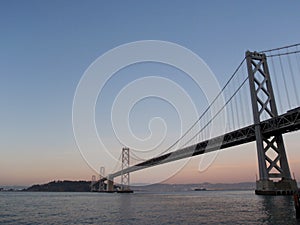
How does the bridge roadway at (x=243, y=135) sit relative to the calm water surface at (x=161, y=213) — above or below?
above

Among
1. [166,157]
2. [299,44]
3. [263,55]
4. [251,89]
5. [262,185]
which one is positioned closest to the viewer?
[262,185]

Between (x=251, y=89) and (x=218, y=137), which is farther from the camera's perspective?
(x=218, y=137)

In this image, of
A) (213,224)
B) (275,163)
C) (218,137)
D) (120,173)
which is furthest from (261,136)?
(120,173)

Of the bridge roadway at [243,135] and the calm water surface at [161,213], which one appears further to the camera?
the bridge roadway at [243,135]

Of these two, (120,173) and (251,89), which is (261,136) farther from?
(120,173)

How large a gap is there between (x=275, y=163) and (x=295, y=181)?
348cm

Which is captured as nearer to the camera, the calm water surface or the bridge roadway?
the calm water surface

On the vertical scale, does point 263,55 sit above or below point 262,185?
above

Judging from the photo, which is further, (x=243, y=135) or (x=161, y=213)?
(x=243, y=135)

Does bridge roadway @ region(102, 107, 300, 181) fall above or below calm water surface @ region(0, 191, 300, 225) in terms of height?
above

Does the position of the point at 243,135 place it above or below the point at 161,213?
above

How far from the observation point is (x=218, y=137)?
158ft

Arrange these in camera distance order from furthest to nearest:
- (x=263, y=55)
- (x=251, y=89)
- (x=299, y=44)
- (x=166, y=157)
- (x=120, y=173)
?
(x=120, y=173), (x=166, y=157), (x=263, y=55), (x=251, y=89), (x=299, y=44)

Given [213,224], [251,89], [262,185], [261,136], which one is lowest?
[213,224]
